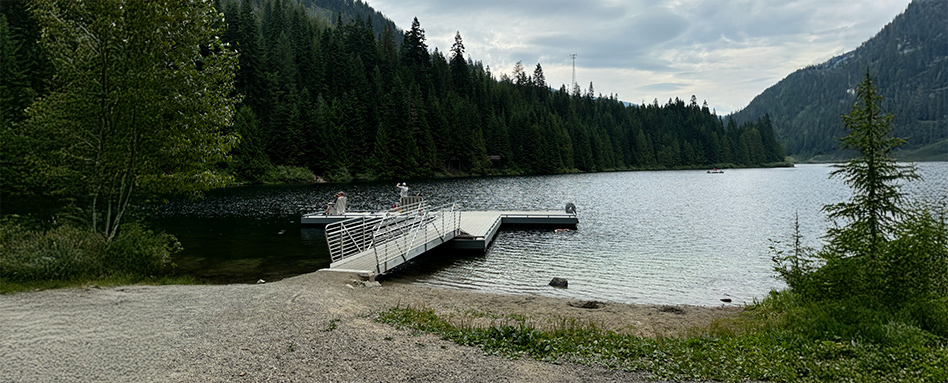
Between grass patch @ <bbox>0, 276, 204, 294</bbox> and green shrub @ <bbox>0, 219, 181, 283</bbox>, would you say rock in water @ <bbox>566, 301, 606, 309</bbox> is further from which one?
green shrub @ <bbox>0, 219, 181, 283</bbox>

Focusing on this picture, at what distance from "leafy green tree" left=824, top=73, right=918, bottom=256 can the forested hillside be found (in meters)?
42.3

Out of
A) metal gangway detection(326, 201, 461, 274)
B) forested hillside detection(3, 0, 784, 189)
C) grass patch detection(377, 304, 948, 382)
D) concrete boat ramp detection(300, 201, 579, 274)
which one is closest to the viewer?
grass patch detection(377, 304, 948, 382)

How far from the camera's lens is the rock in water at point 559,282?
49.8 feet

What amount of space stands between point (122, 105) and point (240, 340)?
9.58 m

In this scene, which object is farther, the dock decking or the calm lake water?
the calm lake water

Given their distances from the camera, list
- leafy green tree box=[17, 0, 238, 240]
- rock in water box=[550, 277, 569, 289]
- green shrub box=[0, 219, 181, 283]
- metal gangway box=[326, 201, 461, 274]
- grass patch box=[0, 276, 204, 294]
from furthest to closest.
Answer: rock in water box=[550, 277, 569, 289] → metal gangway box=[326, 201, 461, 274] → leafy green tree box=[17, 0, 238, 240] → green shrub box=[0, 219, 181, 283] → grass patch box=[0, 276, 204, 294]

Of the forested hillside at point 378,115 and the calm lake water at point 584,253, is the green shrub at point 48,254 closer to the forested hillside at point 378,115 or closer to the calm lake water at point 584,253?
the calm lake water at point 584,253

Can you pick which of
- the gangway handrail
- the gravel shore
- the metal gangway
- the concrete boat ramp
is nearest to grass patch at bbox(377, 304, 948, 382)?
the gravel shore

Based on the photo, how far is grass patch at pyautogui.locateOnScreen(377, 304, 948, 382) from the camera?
18.6ft

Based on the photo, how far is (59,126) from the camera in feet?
41.1

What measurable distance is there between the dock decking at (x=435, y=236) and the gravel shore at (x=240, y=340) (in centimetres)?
411

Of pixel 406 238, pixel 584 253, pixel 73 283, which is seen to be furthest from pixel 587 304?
pixel 73 283

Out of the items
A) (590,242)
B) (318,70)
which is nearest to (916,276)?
(590,242)

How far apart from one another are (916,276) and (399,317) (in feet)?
27.4
